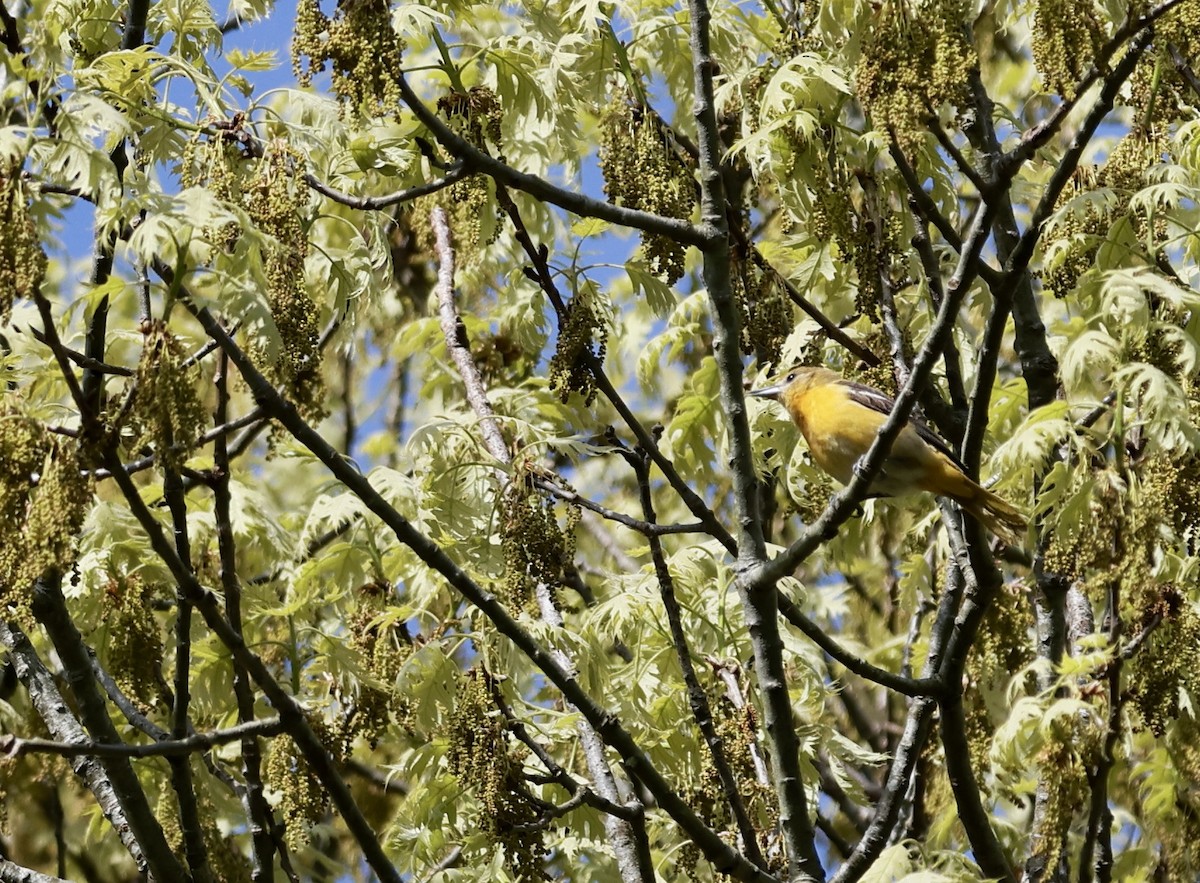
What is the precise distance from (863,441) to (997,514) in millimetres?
543

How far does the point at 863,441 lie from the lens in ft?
16.0

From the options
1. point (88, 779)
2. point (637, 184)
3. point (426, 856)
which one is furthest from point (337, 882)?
point (637, 184)

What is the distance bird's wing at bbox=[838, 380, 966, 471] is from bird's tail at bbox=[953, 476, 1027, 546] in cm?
19

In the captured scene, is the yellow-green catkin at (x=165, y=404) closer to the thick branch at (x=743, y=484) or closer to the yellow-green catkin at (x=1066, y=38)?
the thick branch at (x=743, y=484)

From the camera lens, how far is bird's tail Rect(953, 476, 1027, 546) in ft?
14.2

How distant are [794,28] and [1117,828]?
354cm

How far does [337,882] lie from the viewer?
23.4ft

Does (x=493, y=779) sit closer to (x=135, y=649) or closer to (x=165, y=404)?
(x=135, y=649)

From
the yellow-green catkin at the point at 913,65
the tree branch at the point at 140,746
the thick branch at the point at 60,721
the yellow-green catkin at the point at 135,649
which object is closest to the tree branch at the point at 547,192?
the yellow-green catkin at the point at 913,65

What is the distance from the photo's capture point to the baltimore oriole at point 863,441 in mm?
4582

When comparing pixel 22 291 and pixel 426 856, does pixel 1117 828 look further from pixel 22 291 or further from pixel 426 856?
pixel 22 291

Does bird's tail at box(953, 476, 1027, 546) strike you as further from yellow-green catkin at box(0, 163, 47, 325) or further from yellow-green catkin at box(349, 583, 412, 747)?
yellow-green catkin at box(0, 163, 47, 325)

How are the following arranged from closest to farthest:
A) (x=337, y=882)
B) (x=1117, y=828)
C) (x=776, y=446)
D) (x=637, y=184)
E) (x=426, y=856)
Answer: (x=637, y=184)
(x=426, y=856)
(x=776, y=446)
(x=1117, y=828)
(x=337, y=882)

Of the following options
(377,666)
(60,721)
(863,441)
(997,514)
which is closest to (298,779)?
(377,666)
